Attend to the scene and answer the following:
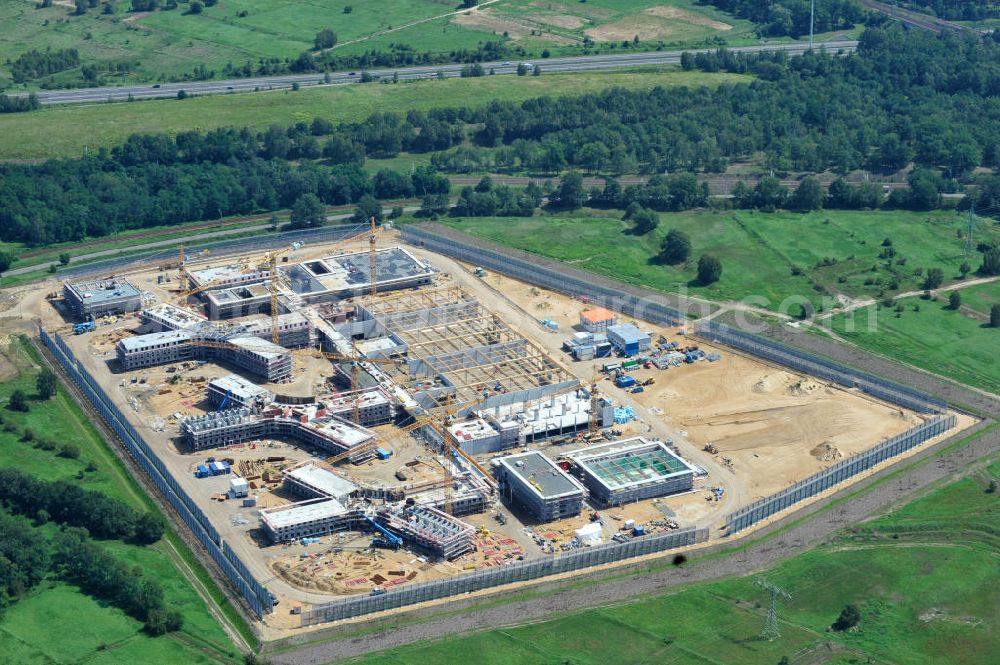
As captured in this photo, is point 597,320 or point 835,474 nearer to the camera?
point 835,474

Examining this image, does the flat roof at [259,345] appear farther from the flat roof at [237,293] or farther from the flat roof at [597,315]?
the flat roof at [597,315]

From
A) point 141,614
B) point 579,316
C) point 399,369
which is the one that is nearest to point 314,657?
point 141,614

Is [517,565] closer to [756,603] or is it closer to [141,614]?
[756,603]

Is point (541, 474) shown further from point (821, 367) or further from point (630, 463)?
point (821, 367)

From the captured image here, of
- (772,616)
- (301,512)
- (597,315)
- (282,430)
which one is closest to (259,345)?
(282,430)

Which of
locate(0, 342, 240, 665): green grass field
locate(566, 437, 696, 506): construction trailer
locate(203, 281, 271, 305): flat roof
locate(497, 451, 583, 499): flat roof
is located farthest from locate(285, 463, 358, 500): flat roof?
locate(203, 281, 271, 305): flat roof
